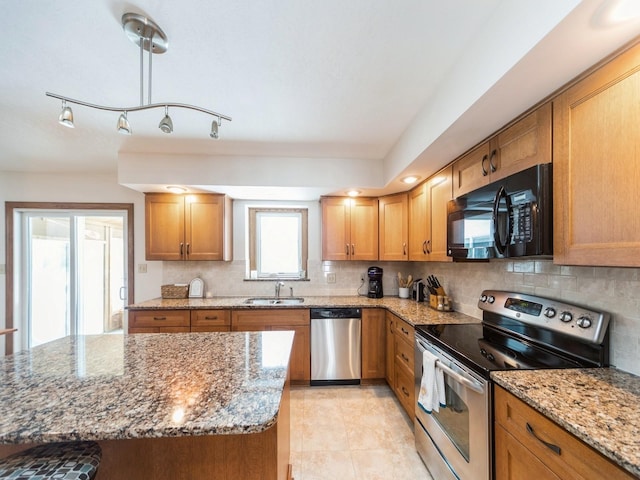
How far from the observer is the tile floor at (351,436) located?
1827mm

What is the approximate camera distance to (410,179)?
2.66 m

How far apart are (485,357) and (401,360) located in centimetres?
116

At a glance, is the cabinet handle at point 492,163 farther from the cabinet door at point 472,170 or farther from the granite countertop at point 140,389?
the granite countertop at point 140,389

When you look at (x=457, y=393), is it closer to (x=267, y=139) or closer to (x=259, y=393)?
(x=259, y=393)

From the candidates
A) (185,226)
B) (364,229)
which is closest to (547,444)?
(364,229)

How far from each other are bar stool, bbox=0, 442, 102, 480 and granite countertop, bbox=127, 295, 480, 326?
1.88 metres

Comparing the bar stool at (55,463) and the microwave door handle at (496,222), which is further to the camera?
the microwave door handle at (496,222)

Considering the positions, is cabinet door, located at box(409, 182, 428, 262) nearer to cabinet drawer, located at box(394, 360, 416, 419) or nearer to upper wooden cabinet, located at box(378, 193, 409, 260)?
upper wooden cabinet, located at box(378, 193, 409, 260)

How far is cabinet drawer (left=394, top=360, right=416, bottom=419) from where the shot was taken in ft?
7.09

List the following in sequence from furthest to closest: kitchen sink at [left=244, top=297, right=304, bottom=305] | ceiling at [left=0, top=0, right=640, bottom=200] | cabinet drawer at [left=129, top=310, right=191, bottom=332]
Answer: kitchen sink at [left=244, top=297, right=304, bottom=305]
cabinet drawer at [left=129, top=310, right=191, bottom=332]
ceiling at [left=0, top=0, right=640, bottom=200]

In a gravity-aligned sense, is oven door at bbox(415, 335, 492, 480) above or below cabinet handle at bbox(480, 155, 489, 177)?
below

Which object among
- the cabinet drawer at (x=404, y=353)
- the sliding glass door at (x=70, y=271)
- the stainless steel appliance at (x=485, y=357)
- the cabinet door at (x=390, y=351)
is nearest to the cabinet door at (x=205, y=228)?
the sliding glass door at (x=70, y=271)

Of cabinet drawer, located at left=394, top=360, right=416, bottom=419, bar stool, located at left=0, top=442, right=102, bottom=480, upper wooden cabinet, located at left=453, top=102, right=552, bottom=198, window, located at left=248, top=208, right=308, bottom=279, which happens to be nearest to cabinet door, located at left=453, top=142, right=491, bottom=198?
upper wooden cabinet, located at left=453, top=102, right=552, bottom=198

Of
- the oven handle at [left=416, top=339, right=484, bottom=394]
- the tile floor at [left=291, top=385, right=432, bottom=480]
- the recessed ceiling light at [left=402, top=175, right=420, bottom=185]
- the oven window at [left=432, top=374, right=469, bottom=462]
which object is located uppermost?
the recessed ceiling light at [left=402, top=175, right=420, bottom=185]
